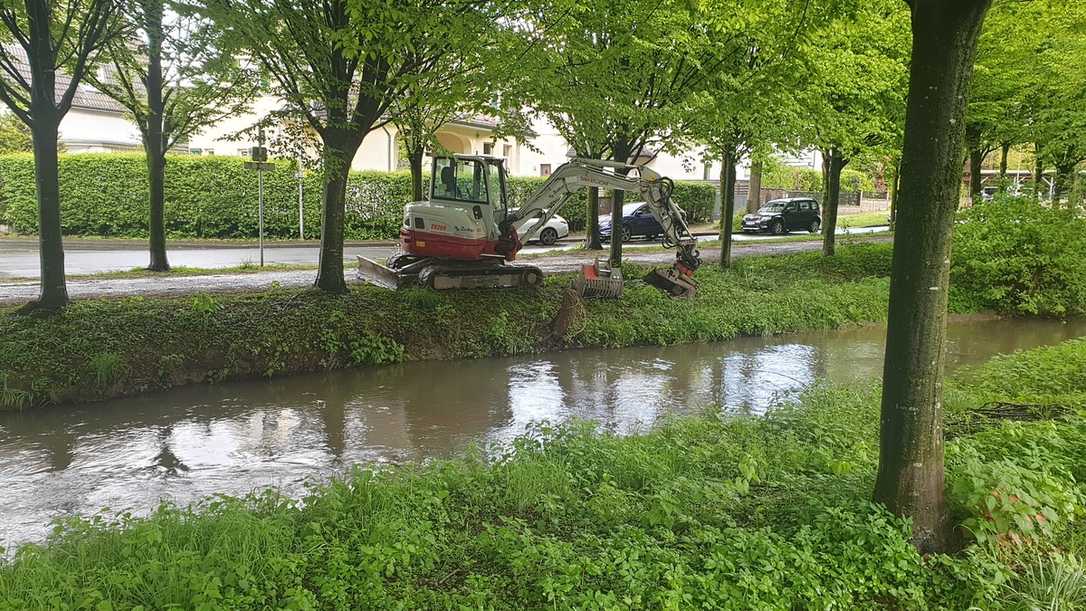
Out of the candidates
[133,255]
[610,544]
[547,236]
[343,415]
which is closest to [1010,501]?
[610,544]

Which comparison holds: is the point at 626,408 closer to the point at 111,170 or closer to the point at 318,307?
the point at 318,307

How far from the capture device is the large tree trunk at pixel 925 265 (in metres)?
4.18

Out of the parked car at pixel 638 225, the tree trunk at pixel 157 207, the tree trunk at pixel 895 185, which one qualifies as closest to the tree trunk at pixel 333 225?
the tree trunk at pixel 157 207

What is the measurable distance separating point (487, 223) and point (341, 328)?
12.4 ft

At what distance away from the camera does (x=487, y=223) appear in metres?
14.3

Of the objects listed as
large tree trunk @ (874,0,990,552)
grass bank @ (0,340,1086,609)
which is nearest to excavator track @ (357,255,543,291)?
grass bank @ (0,340,1086,609)

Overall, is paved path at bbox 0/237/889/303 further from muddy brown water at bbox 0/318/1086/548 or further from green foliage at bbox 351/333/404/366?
muddy brown water at bbox 0/318/1086/548

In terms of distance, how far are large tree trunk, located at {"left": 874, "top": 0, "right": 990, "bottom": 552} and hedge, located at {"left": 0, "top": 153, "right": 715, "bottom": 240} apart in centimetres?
1954

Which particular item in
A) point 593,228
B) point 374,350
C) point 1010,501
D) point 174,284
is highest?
point 593,228

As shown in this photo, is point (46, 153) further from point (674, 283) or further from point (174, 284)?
point (674, 283)

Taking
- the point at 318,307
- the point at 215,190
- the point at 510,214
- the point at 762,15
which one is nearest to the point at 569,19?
the point at 762,15

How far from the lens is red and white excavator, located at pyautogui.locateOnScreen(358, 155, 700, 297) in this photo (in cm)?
1397

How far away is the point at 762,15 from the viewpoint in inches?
309

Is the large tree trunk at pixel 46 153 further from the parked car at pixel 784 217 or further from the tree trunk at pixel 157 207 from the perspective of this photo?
the parked car at pixel 784 217
